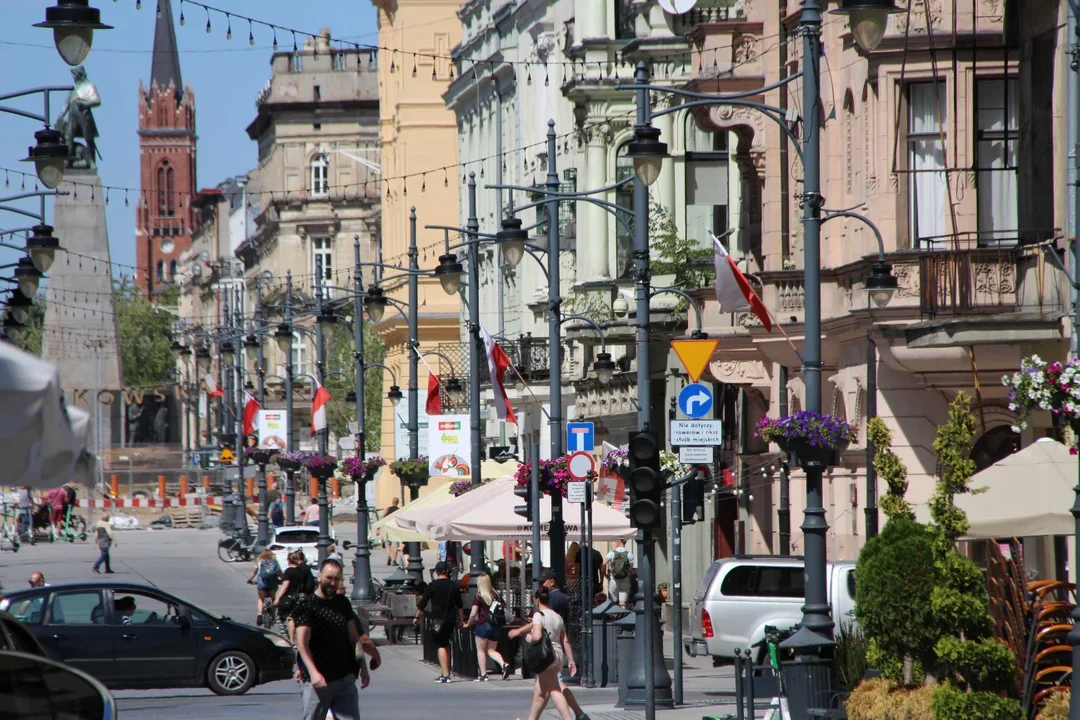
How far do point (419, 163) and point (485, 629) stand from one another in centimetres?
5187

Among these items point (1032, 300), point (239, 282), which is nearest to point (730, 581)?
point (1032, 300)

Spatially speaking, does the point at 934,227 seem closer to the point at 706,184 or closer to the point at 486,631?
the point at 486,631

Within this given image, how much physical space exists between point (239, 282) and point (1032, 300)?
114043mm

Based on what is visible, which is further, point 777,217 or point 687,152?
point 687,152

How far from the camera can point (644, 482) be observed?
20000 millimetres

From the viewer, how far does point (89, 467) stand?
1012cm

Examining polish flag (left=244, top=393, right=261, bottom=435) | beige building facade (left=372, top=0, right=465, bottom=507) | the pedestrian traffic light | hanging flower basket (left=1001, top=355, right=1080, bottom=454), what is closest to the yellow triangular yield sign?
the pedestrian traffic light

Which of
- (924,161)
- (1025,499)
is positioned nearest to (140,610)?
(1025,499)

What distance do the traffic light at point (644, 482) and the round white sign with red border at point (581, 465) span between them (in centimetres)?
770

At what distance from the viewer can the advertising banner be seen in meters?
44.5

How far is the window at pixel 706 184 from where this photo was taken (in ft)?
144

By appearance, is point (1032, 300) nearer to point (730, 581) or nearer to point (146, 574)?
point (730, 581)

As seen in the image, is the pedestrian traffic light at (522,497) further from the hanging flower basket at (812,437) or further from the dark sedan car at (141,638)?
the hanging flower basket at (812,437)

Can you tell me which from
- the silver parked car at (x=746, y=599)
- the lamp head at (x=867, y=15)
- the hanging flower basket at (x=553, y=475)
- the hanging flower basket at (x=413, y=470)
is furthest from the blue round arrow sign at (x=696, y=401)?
the hanging flower basket at (x=413, y=470)
